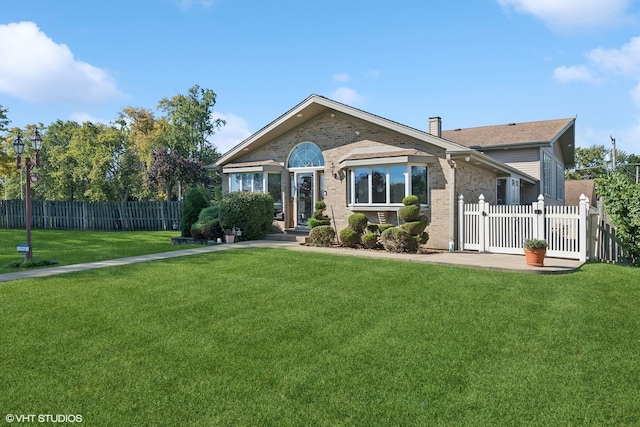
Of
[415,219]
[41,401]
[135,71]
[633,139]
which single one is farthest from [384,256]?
[633,139]

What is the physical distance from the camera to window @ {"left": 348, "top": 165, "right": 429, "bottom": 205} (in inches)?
523

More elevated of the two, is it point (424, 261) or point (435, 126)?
point (435, 126)

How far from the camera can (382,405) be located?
3.53 m

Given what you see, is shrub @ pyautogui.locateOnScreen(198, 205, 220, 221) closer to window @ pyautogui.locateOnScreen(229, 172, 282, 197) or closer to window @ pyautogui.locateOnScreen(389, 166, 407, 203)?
window @ pyautogui.locateOnScreen(229, 172, 282, 197)

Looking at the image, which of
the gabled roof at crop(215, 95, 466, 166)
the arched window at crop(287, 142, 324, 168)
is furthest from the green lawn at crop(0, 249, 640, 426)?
the arched window at crop(287, 142, 324, 168)

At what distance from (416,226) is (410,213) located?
0.44m

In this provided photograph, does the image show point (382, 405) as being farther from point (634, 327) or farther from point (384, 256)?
point (384, 256)

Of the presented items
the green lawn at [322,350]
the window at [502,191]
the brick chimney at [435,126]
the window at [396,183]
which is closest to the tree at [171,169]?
the brick chimney at [435,126]

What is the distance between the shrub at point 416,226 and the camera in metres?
12.2

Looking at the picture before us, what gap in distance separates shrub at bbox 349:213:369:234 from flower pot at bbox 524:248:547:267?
5365mm

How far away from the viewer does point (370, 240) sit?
1303 cm

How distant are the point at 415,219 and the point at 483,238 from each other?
2150mm

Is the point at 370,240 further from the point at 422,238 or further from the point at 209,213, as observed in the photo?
the point at 209,213

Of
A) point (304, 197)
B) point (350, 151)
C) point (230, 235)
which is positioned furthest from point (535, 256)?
point (230, 235)
